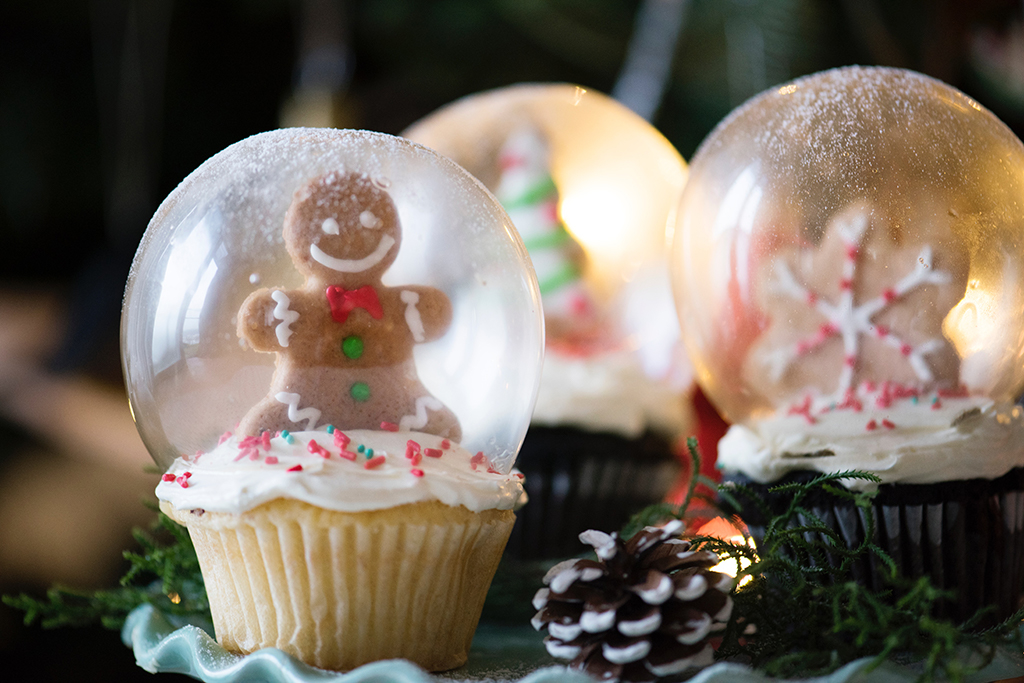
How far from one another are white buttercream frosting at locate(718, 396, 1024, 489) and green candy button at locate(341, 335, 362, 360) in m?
0.46

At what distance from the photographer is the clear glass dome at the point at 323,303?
33.6 inches

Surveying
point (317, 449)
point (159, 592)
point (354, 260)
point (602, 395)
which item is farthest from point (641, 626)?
point (602, 395)

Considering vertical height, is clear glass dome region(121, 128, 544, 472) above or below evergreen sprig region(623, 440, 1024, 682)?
above

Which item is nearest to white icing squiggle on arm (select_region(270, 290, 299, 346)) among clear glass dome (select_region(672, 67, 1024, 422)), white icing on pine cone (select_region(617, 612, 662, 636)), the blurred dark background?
white icing on pine cone (select_region(617, 612, 662, 636))

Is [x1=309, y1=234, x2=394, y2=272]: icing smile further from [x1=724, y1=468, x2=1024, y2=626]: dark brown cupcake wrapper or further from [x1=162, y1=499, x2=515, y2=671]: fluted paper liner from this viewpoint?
[x1=724, y1=468, x2=1024, y2=626]: dark brown cupcake wrapper

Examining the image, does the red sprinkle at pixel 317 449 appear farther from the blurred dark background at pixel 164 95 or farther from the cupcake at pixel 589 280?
the blurred dark background at pixel 164 95

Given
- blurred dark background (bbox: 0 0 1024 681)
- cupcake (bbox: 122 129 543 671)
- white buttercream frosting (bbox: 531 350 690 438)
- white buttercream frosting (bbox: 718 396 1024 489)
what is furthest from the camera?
blurred dark background (bbox: 0 0 1024 681)

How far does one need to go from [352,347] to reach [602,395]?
2.45 feet

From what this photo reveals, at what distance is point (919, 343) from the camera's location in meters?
1.02

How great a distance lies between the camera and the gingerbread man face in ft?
2.80

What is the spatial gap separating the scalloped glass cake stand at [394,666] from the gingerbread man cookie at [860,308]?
0.32m

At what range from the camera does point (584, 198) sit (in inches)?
64.2

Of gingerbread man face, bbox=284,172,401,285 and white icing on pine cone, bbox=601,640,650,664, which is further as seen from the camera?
gingerbread man face, bbox=284,172,401,285

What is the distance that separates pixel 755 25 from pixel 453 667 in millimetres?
1672
